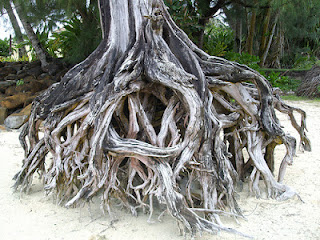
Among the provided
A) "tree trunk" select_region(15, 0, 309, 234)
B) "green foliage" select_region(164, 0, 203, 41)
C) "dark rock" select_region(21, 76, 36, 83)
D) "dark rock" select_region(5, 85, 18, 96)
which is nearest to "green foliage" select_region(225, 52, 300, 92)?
"green foliage" select_region(164, 0, 203, 41)

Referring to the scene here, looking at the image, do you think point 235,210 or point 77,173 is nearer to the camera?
point 235,210

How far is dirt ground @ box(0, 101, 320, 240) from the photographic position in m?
2.80

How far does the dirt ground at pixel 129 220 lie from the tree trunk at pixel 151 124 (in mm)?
163

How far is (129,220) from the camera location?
309cm

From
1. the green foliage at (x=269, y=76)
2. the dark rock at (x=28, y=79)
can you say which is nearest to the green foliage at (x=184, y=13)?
the green foliage at (x=269, y=76)

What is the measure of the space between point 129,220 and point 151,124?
Answer: 1.00 meters

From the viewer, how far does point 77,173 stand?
11.5ft

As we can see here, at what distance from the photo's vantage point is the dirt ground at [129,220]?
2.80 m

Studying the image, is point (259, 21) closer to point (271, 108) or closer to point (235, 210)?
point (271, 108)

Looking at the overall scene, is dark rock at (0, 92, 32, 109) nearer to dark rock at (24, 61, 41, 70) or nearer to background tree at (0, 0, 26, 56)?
background tree at (0, 0, 26, 56)

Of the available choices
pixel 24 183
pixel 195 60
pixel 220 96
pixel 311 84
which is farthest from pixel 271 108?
pixel 311 84

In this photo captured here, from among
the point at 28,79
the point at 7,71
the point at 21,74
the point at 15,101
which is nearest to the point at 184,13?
the point at 15,101

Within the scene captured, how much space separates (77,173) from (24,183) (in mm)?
703

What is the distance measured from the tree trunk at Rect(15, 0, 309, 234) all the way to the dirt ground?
16 centimetres
